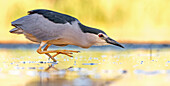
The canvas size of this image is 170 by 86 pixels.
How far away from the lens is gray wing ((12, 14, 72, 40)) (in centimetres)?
867

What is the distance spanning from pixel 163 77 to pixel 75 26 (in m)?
3.61

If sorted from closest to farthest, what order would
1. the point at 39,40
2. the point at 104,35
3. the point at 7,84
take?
the point at 7,84
the point at 104,35
the point at 39,40

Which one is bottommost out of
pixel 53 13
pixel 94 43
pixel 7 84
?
pixel 7 84

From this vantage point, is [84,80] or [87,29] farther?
[87,29]

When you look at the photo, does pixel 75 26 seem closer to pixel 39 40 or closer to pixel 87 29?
pixel 87 29

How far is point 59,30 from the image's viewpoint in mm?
8656

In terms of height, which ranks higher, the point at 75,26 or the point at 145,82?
the point at 75,26

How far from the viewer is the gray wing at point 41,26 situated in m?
8.67

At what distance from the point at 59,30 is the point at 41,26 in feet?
2.00

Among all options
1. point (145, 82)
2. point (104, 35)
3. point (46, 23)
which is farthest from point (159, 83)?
point (46, 23)

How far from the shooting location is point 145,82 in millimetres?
5141

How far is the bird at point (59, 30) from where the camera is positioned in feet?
28.3

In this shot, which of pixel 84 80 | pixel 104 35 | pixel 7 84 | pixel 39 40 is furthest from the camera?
pixel 39 40

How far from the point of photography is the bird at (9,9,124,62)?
8641mm
